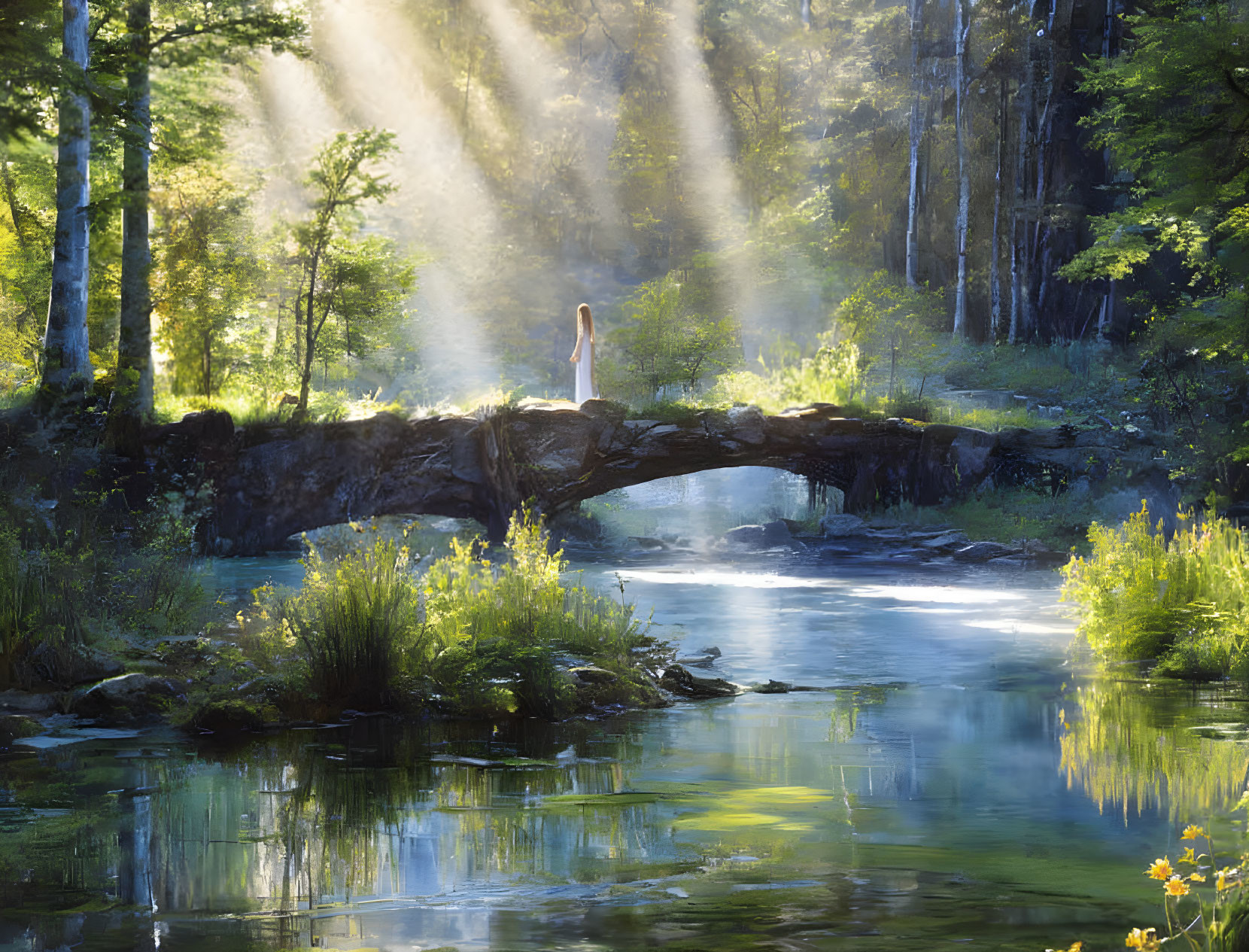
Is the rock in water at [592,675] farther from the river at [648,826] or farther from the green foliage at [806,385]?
the green foliage at [806,385]

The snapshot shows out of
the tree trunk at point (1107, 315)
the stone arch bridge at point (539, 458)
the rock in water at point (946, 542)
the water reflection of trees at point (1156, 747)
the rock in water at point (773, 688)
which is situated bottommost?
the water reflection of trees at point (1156, 747)

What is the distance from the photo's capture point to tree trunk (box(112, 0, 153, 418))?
20047mm

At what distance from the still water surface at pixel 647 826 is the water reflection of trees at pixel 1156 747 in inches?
1.1

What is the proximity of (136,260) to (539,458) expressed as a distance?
776 centimetres

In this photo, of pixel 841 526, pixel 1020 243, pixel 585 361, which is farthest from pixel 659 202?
pixel 841 526

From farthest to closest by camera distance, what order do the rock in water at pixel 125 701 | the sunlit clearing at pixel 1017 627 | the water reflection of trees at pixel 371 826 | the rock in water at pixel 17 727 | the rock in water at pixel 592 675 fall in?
the sunlit clearing at pixel 1017 627 → the rock in water at pixel 592 675 → the rock in water at pixel 125 701 → the rock in water at pixel 17 727 → the water reflection of trees at pixel 371 826

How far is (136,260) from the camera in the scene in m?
20.7

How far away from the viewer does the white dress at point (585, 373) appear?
86.2 ft

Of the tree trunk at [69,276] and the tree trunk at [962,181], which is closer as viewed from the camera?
the tree trunk at [69,276]

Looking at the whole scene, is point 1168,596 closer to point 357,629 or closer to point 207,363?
point 357,629

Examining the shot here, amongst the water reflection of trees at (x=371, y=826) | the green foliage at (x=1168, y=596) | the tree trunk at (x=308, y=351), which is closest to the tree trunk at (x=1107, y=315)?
the tree trunk at (x=308, y=351)

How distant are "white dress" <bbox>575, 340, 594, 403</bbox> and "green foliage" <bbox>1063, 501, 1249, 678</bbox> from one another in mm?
15672

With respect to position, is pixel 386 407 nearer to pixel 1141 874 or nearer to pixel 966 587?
pixel 966 587

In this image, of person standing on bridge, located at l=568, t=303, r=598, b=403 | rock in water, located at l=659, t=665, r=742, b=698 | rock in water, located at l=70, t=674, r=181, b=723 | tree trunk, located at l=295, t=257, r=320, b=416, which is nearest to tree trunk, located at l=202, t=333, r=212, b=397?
tree trunk, located at l=295, t=257, r=320, b=416
